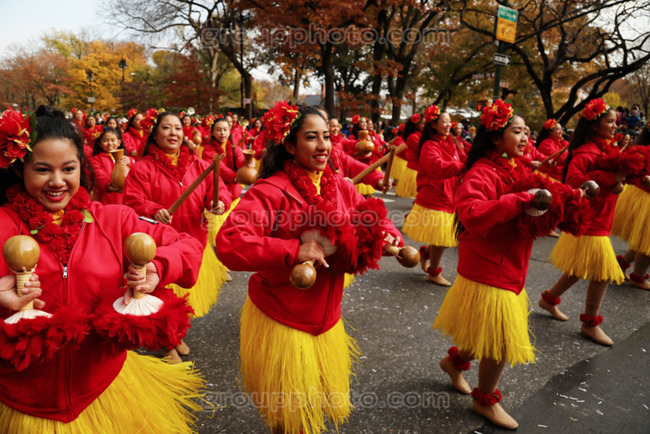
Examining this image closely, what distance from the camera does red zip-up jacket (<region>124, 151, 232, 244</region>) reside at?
3460 millimetres

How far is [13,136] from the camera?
1497 mm

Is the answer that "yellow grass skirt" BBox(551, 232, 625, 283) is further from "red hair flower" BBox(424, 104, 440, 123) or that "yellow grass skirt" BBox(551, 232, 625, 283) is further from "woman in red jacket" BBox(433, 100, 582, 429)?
"red hair flower" BBox(424, 104, 440, 123)

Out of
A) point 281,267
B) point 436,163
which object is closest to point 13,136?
point 281,267

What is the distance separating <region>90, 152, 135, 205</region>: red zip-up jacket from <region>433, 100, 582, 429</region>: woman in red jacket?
3.81 m

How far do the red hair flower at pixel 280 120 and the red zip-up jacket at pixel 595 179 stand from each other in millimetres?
2876

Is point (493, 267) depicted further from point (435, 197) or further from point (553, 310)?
point (435, 197)

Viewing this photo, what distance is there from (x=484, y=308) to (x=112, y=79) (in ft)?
131

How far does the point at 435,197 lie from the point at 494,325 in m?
2.96

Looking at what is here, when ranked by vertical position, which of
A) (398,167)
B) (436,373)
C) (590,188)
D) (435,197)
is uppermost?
(590,188)

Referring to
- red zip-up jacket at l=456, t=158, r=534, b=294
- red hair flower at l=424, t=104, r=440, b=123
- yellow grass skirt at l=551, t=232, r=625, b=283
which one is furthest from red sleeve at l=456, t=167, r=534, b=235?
red hair flower at l=424, t=104, r=440, b=123

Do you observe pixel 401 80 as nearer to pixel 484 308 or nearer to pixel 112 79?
pixel 484 308

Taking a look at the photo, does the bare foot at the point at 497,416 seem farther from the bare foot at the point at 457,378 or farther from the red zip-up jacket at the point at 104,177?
the red zip-up jacket at the point at 104,177

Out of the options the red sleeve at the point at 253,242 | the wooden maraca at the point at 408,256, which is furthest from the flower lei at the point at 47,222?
the wooden maraca at the point at 408,256

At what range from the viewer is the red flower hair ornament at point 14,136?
4.85 ft
